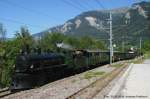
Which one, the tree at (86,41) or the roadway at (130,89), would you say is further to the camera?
the tree at (86,41)

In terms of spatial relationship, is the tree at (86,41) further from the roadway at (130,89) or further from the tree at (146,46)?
the roadway at (130,89)

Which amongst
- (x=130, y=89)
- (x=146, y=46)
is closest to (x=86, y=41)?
(x=146, y=46)

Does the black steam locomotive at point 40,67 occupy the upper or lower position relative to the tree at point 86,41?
lower

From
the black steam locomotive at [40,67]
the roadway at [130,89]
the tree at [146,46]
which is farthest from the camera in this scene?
the tree at [146,46]

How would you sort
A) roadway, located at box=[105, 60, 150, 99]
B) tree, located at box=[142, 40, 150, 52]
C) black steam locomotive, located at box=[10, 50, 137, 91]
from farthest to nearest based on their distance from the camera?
tree, located at box=[142, 40, 150, 52] → black steam locomotive, located at box=[10, 50, 137, 91] → roadway, located at box=[105, 60, 150, 99]

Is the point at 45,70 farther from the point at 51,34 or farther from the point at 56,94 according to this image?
the point at 51,34

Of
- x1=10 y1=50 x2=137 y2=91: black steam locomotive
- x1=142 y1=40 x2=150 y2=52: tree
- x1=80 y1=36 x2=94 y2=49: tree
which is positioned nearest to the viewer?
x1=10 y1=50 x2=137 y2=91: black steam locomotive

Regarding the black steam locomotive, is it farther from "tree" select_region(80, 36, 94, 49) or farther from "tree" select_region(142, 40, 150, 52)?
"tree" select_region(142, 40, 150, 52)

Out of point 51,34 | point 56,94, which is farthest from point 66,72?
point 51,34

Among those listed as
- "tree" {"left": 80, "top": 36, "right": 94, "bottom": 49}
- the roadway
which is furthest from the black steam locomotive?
"tree" {"left": 80, "top": 36, "right": 94, "bottom": 49}

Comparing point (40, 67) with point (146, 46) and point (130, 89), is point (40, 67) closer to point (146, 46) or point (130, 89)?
point (130, 89)

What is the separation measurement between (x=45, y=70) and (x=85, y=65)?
56.1ft

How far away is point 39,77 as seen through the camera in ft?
89.0

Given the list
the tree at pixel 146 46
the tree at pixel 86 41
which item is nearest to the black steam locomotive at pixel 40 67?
the tree at pixel 86 41
